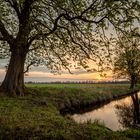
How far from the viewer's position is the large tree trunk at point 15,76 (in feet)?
101

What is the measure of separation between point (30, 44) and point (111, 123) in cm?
1276

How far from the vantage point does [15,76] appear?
31.2 meters

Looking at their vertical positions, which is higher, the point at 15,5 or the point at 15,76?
the point at 15,5

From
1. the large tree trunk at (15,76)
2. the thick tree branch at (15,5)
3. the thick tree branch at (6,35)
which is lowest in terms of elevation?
the large tree trunk at (15,76)

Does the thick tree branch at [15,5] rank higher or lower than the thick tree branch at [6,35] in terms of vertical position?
higher

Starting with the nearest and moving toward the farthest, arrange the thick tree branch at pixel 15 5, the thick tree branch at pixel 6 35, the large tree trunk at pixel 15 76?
the thick tree branch at pixel 15 5 → the thick tree branch at pixel 6 35 → the large tree trunk at pixel 15 76

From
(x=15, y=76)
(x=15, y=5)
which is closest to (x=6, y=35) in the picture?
(x=15, y=5)

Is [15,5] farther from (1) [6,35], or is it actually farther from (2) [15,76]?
(2) [15,76]

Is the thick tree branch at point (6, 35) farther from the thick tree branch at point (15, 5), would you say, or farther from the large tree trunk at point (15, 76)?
the thick tree branch at point (15, 5)

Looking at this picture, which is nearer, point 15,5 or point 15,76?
point 15,5

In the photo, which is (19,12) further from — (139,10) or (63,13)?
(139,10)

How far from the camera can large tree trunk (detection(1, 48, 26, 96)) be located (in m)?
30.8

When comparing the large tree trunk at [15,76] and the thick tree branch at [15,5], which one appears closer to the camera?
the thick tree branch at [15,5]

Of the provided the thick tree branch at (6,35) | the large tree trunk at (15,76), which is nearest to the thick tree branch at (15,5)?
the thick tree branch at (6,35)
